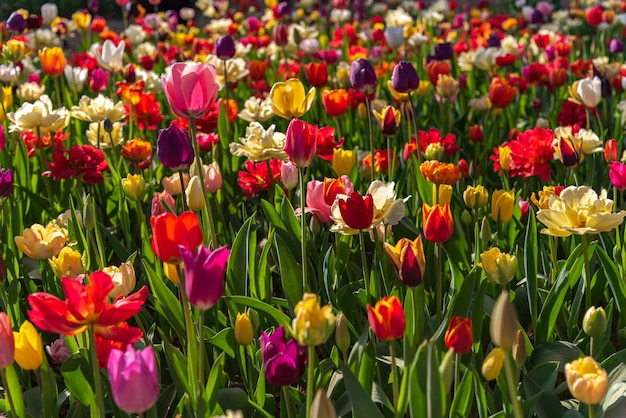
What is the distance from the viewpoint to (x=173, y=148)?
1733mm

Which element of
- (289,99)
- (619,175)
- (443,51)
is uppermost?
(289,99)

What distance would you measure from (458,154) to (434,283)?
111 centimetres

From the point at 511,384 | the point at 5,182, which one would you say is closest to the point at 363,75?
the point at 5,182

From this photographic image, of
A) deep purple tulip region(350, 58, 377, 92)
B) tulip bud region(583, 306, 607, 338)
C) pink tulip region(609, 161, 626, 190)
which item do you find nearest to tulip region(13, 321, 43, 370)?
tulip bud region(583, 306, 607, 338)

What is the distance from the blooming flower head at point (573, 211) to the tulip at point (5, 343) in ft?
3.30

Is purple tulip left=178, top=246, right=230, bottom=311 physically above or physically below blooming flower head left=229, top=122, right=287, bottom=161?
above

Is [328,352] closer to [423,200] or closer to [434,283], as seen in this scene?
[434,283]

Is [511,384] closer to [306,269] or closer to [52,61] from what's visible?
[306,269]

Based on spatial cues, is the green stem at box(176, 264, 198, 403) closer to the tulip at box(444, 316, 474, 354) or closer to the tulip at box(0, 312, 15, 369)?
the tulip at box(0, 312, 15, 369)

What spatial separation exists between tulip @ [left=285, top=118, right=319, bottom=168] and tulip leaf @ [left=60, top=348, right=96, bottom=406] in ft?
1.82

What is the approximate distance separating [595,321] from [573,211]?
0.31 m

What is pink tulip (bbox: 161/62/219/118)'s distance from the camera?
164 cm

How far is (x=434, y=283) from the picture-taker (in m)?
2.05

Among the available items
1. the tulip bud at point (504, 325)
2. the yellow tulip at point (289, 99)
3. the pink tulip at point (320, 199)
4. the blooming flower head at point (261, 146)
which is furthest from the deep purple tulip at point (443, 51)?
the tulip bud at point (504, 325)
